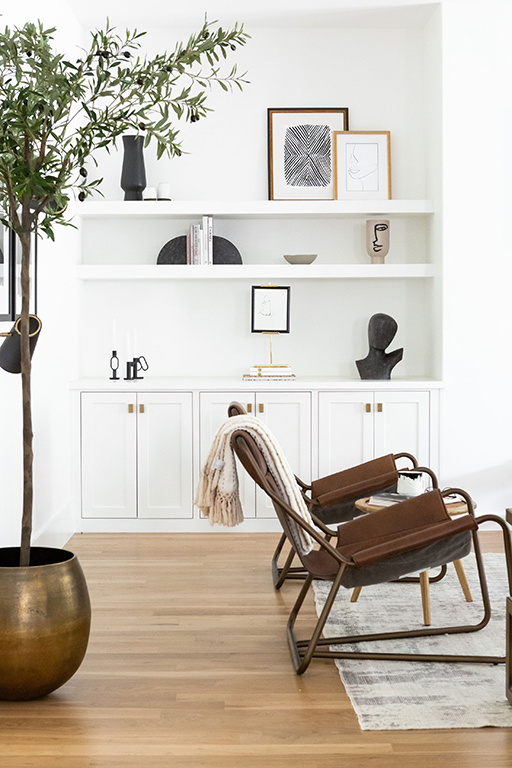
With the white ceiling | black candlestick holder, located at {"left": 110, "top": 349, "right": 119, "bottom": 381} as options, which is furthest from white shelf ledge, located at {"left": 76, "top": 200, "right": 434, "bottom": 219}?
the white ceiling

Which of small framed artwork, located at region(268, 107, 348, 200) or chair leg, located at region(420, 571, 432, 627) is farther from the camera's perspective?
small framed artwork, located at region(268, 107, 348, 200)

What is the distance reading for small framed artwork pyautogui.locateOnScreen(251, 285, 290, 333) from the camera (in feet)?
16.5

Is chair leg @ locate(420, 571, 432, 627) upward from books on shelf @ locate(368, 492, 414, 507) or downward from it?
downward

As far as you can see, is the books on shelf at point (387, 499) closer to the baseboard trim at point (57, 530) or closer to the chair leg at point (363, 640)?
the chair leg at point (363, 640)

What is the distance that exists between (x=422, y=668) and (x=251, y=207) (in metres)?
3.00

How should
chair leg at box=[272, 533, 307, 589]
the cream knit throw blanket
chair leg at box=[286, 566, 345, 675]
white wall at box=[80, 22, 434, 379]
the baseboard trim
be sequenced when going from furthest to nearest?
white wall at box=[80, 22, 434, 379]
the baseboard trim
chair leg at box=[272, 533, 307, 589]
the cream knit throw blanket
chair leg at box=[286, 566, 345, 675]

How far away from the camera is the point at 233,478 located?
3205 millimetres

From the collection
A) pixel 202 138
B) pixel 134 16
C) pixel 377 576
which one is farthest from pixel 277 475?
pixel 134 16

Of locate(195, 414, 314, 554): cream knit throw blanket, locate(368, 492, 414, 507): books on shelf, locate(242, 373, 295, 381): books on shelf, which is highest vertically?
locate(242, 373, 295, 381): books on shelf

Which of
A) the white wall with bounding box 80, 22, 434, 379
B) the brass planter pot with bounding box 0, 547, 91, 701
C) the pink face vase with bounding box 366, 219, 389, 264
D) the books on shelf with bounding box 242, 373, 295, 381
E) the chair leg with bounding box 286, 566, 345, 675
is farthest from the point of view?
the white wall with bounding box 80, 22, 434, 379

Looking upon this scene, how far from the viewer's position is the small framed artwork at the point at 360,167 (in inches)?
198

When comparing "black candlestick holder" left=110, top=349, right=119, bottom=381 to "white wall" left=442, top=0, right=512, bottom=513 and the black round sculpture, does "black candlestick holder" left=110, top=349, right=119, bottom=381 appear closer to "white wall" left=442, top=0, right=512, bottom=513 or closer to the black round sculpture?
the black round sculpture

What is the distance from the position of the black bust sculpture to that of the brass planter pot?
2.77 m

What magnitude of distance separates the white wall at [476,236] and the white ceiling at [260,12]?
1.08 feet
